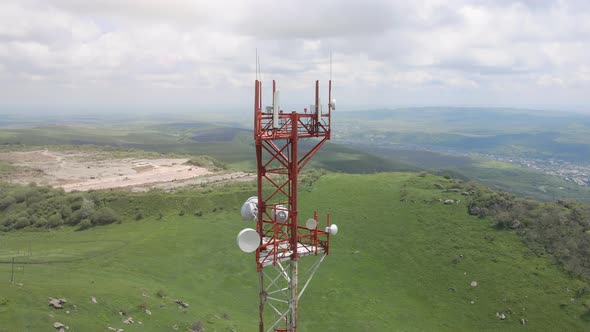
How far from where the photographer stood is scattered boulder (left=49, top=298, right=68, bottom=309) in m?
22.4

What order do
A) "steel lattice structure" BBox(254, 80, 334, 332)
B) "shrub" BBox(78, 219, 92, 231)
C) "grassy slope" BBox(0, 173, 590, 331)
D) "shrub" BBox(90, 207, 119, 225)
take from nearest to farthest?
1. "steel lattice structure" BBox(254, 80, 334, 332)
2. "grassy slope" BBox(0, 173, 590, 331)
3. "shrub" BBox(78, 219, 92, 231)
4. "shrub" BBox(90, 207, 119, 225)

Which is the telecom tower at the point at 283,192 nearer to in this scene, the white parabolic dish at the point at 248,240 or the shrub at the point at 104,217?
the white parabolic dish at the point at 248,240

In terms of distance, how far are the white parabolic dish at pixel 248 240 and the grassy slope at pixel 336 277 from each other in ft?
41.3

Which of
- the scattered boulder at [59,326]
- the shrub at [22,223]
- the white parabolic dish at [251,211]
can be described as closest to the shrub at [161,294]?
the scattered boulder at [59,326]

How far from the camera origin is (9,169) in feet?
302

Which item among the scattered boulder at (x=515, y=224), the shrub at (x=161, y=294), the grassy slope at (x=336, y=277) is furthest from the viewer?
the scattered boulder at (x=515, y=224)

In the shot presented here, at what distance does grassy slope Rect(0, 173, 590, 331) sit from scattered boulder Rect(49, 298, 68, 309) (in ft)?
1.29

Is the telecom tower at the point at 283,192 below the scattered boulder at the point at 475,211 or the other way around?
Answer: the other way around

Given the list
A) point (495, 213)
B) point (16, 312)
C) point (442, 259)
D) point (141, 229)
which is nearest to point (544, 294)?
point (442, 259)

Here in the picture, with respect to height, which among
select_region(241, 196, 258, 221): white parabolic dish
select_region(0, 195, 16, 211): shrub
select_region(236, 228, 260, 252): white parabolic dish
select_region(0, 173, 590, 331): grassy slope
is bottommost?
select_region(0, 173, 590, 331): grassy slope

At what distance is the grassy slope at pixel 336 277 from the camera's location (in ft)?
86.8

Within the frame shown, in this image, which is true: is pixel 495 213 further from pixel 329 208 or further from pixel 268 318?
pixel 268 318

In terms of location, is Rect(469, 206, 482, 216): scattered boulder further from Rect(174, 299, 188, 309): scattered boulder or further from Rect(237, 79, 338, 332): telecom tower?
Rect(237, 79, 338, 332): telecom tower

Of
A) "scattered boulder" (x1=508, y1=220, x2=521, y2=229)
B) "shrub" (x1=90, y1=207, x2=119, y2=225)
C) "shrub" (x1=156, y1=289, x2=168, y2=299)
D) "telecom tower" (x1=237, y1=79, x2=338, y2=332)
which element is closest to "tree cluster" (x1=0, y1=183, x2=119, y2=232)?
"shrub" (x1=90, y1=207, x2=119, y2=225)
